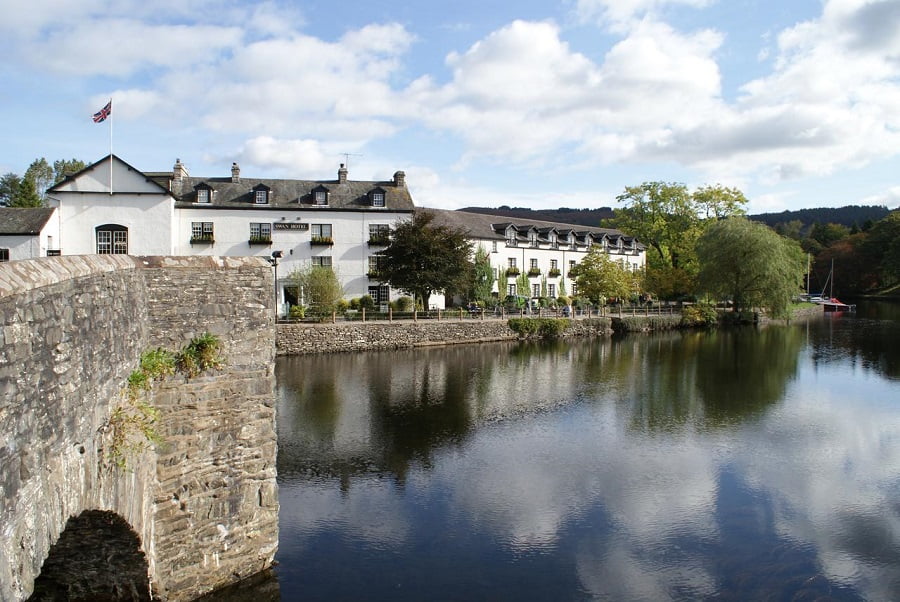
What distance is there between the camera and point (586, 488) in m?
12.4

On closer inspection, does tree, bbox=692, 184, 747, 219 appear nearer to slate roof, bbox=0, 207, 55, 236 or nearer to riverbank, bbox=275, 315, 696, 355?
A: riverbank, bbox=275, 315, 696, 355

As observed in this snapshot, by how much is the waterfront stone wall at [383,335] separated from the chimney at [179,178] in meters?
12.7

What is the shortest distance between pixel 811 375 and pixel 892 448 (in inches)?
423

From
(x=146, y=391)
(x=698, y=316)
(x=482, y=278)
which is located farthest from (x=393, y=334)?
(x=146, y=391)

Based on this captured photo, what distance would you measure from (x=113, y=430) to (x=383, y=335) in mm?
26122

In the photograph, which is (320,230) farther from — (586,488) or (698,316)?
(586,488)

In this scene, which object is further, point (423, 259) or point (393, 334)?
point (423, 259)

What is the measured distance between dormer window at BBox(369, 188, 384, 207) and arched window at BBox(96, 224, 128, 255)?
45.3 ft

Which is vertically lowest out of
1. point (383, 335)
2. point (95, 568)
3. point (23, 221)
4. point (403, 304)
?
point (95, 568)

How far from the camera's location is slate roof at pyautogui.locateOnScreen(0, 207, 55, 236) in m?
31.0

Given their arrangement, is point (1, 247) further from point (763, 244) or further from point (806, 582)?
point (763, 244)

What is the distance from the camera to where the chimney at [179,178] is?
36594mm

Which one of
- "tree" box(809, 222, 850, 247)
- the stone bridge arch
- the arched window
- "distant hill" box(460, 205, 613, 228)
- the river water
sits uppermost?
"distant hill" box(460, 205, 613, 228)

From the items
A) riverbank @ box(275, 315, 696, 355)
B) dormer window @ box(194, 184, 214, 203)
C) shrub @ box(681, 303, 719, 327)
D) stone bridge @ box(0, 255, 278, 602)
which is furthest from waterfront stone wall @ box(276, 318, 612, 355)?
stone bridge @ box(0, 255, 278, 602)
